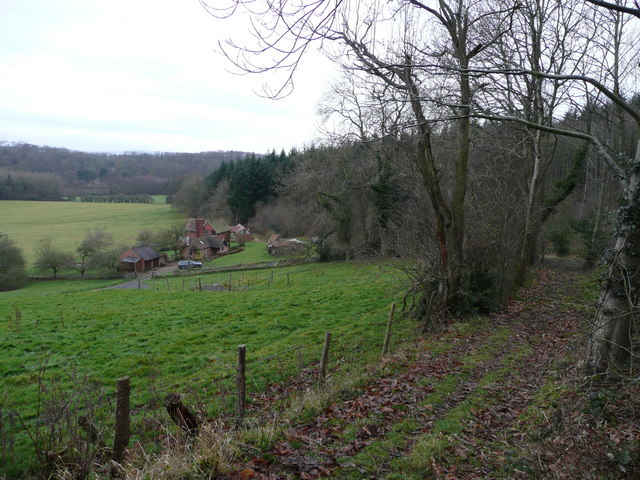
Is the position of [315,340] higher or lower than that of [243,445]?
lower

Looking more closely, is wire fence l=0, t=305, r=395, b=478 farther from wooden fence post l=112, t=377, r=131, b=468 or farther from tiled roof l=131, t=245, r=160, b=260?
tiled roof l=131, t=245, r=160, b=260

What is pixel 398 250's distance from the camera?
46.1 feet

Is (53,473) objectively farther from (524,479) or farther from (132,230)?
(132,230)

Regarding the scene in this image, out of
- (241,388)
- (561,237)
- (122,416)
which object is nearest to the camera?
(122,416)

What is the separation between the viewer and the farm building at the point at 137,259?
48625 mm

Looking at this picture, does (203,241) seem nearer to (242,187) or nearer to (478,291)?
(242,187)

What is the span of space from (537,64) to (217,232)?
52.4 meters

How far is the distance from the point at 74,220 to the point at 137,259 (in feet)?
135

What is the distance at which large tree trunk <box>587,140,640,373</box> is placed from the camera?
5570mm

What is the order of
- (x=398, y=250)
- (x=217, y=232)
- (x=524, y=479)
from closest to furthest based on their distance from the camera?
(x=524, y=479) < (x=398, y=250) < (x=217, y=232)

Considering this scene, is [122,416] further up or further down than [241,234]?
further up

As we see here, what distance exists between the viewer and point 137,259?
48969 millimetres

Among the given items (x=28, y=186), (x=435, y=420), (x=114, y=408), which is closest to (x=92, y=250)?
(x=114, y=408)

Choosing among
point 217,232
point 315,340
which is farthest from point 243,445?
point 217,232
